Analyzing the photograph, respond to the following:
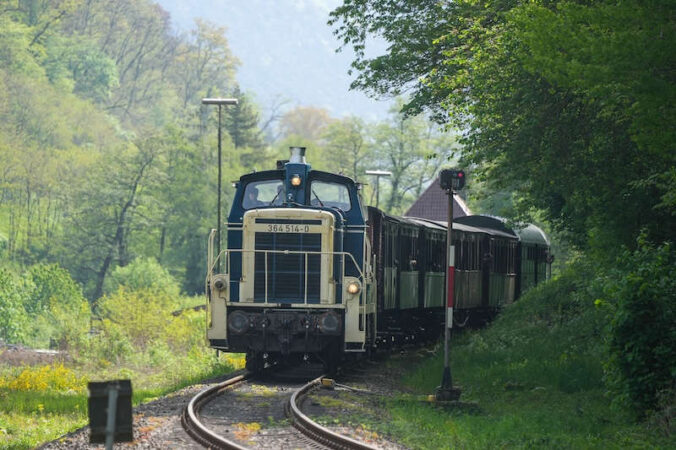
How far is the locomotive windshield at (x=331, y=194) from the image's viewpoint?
18906 millimetres

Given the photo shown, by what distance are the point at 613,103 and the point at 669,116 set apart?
5.72 ft

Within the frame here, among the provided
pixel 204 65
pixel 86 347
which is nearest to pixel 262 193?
pixel 86 347

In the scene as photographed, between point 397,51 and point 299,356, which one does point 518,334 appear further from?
point 397,51

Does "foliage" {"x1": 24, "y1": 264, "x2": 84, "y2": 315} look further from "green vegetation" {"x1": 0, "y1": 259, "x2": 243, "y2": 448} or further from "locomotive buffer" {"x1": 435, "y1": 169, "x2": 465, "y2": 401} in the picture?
"locomotive buffer" {"x1": 435, "y1": 169, "x2": 465, "y2": 401}

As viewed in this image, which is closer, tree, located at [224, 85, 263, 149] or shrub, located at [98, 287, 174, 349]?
shrub, located at [98, 287, 174, 349]

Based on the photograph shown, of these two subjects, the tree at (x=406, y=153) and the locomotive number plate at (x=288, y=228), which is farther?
the tree at (x=406, y=153)

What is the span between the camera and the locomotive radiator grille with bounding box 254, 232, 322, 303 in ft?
59.6

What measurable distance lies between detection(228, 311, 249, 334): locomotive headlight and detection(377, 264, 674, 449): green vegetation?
334 centimetres

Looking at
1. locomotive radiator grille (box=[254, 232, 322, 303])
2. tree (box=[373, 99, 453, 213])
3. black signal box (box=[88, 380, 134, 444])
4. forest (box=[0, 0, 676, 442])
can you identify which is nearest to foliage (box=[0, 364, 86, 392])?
locomotive radiator grille (box=[254, 232, 322, 303])

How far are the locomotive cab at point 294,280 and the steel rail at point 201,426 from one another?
5.65ft

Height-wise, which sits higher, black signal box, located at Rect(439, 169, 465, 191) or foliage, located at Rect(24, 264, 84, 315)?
black signal box, located at Rect(439, 169, 465, 191)

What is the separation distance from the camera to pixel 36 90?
98375 millimetres

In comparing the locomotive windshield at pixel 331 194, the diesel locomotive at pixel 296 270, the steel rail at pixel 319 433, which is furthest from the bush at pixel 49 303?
the steel rail at pixel 319 433

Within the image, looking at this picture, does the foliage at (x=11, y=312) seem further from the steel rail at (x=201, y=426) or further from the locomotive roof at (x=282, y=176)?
the steel rail at (x=201, y=426)
